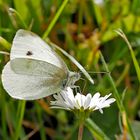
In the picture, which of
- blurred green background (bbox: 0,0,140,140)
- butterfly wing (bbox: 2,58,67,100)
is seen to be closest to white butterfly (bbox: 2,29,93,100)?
butterfly wing (bbox: 2,58,67,100)

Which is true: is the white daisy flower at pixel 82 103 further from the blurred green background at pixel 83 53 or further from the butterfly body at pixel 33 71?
the blurred green background at pixel 83 53

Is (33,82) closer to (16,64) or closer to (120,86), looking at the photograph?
(16,64)

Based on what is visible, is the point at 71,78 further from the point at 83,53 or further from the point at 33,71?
the point at 83,53

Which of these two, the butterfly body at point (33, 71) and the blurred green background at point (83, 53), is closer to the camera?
the butterfly body at point (33, 71)

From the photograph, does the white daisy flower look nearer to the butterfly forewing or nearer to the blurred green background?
the butterfly forewing

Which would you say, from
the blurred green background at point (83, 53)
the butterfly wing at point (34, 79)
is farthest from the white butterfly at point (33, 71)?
the blurred green background at point (83, 53)

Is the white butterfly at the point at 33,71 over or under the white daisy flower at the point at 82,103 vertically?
over

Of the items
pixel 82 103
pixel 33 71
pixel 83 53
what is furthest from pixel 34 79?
pixel 83 53

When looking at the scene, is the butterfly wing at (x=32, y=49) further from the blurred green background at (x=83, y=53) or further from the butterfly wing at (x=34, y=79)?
the blurred green background at (x=83, y=53)
